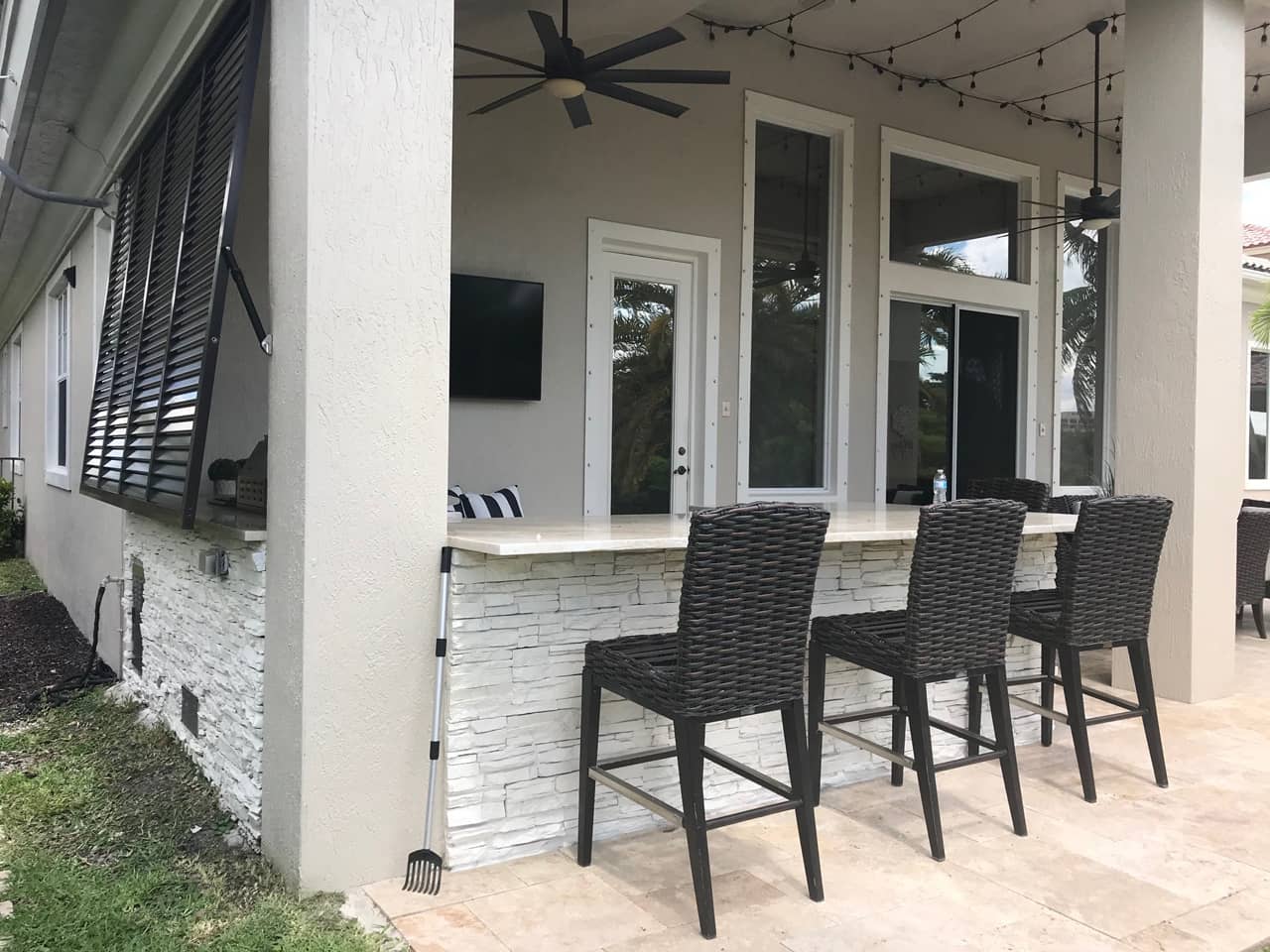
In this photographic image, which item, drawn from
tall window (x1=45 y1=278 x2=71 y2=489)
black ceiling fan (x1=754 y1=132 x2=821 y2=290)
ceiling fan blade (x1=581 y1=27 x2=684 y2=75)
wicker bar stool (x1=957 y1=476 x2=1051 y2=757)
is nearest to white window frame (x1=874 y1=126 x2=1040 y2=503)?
black ceiling fan (x1=754 y1=132 x2=821 y2=290)

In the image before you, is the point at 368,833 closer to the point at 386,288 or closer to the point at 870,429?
the point at 386,288

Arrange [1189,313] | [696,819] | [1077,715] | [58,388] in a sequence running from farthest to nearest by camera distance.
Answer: [58,388] → [1189,313] → [1077,715] → [696,819]

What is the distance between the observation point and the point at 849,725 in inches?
132

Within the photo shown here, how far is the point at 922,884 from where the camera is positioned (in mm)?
2514

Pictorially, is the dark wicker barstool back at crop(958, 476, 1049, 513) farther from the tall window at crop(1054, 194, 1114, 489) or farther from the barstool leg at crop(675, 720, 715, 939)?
the tall window at crop(1054, 194, 1114, 489)

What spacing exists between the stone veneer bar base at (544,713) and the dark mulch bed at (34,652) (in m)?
2.53

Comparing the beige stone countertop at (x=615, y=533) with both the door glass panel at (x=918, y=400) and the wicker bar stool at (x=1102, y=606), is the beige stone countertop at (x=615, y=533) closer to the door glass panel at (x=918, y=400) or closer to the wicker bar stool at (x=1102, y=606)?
the wicker bar stool at (x=1102, y=606)

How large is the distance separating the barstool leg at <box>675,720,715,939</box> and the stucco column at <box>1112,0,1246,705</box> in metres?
3.12

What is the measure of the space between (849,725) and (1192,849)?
41.2 inches

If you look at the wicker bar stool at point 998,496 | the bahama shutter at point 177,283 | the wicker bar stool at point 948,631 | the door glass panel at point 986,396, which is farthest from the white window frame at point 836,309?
the bahama shutter at point 177,283

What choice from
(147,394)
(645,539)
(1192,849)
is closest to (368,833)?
(645,539)

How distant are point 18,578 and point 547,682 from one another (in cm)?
725

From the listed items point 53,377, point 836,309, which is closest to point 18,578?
point 53,377

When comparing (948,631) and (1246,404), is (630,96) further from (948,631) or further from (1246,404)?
(1246,404)
